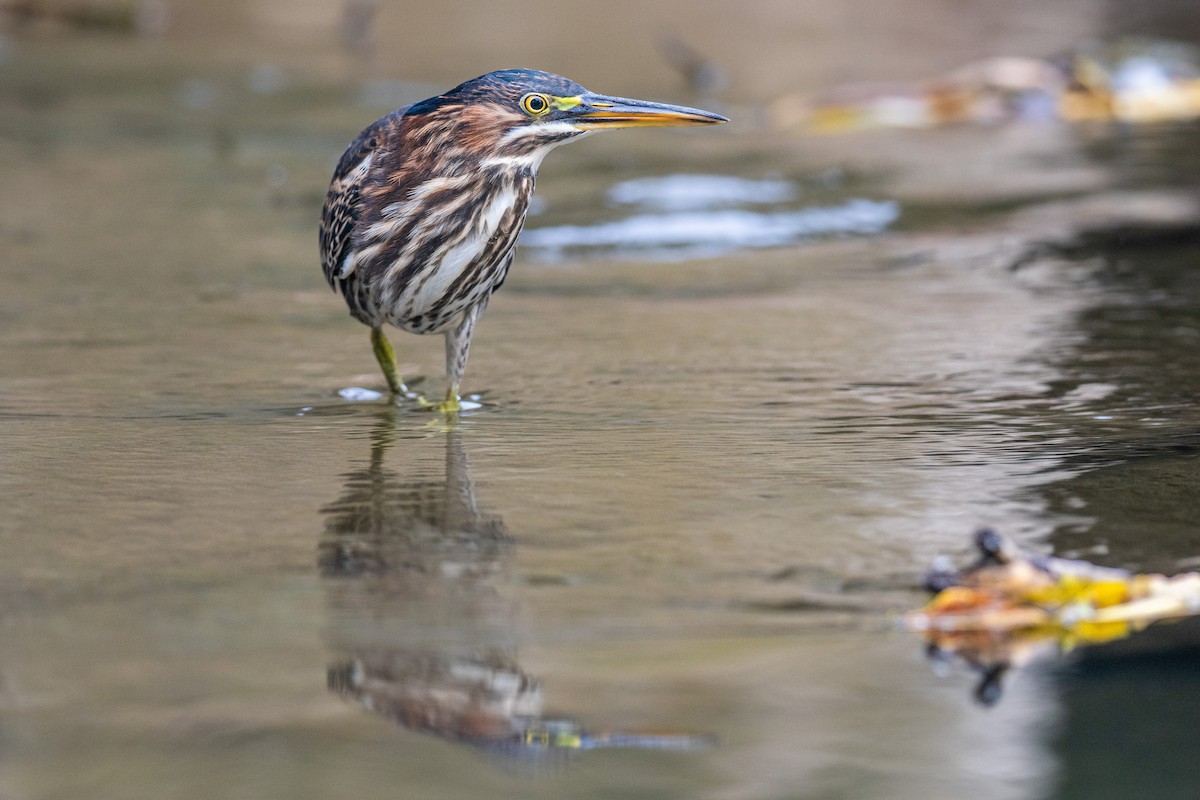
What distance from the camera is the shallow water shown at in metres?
2.58

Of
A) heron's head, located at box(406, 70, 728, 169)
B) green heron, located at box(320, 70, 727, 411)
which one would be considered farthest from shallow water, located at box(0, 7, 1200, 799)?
heron's head, located at box(406, 70, 728, 169)

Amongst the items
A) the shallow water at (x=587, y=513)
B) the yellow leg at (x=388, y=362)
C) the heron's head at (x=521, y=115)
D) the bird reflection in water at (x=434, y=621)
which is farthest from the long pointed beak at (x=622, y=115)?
the bird reflection in water at (x=434, y=621)

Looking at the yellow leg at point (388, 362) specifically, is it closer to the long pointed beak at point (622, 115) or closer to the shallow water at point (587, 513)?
the shallow water at point (587, 513)

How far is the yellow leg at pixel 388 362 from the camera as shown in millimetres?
5016

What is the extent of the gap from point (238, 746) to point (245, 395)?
8.03 feet

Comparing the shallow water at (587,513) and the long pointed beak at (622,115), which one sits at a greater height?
the long pointed beak at (622,115)

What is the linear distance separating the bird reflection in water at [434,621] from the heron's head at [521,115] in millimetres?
1043

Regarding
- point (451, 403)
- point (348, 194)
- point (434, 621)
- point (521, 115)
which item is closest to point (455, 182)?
point (521, 115)

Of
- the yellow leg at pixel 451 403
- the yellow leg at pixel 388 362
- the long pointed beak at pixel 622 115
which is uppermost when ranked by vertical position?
the long pointed beak at pixel 622 115

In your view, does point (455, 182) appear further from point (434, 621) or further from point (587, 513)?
point (434, 621)

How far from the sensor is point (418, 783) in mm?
2449

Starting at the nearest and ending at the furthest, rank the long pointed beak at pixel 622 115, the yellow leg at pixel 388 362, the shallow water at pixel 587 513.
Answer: the shallow water at pixel 587 513
the long pointed beak at pixel 622 115
the yellow leg at pixel 388 362

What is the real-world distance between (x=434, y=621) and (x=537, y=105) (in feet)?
6.26

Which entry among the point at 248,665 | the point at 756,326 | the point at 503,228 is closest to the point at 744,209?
the point at 756,326
